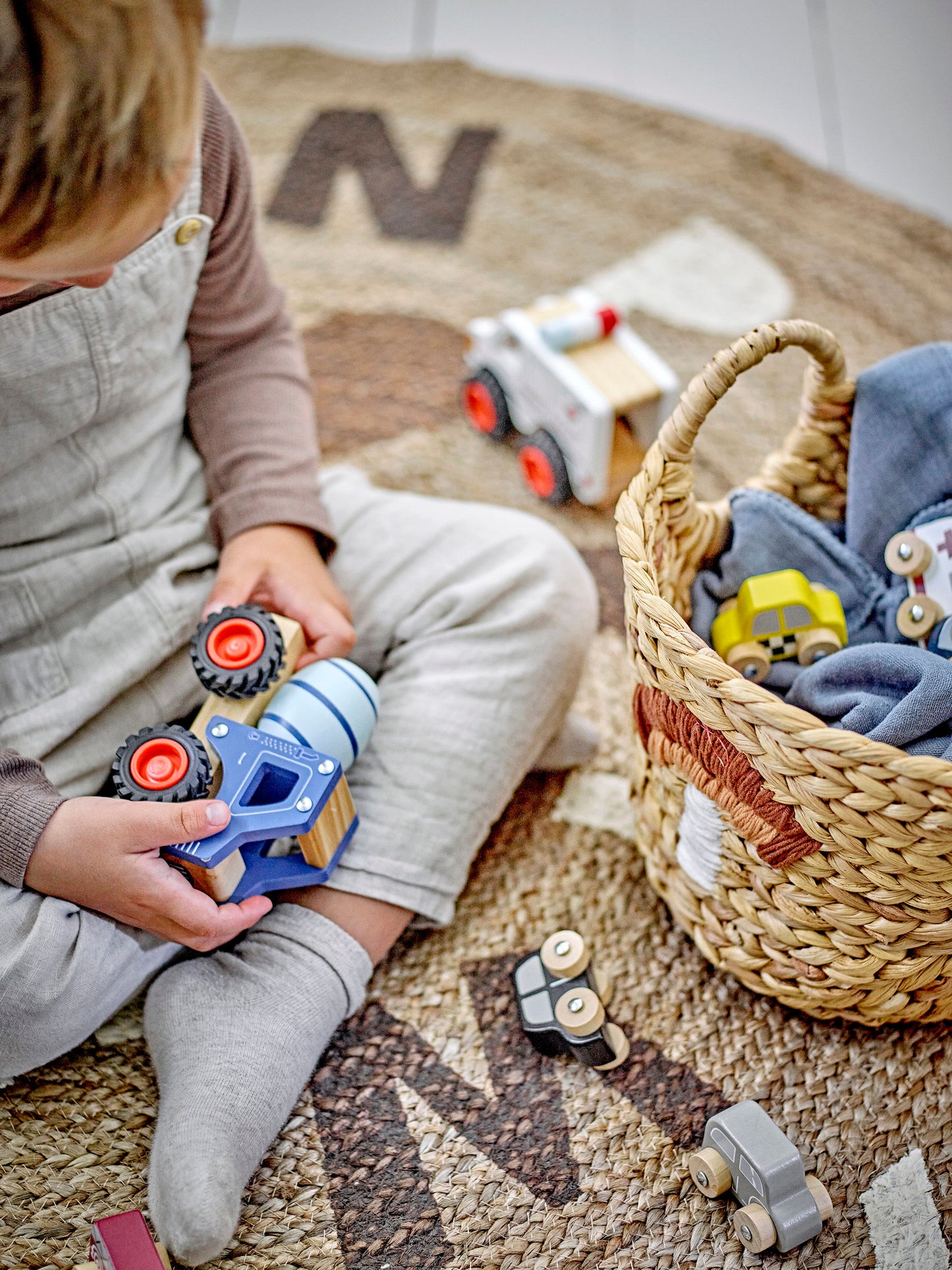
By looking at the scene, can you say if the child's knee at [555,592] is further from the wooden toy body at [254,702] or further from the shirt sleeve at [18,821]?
the shirt sleeve at [18,821]

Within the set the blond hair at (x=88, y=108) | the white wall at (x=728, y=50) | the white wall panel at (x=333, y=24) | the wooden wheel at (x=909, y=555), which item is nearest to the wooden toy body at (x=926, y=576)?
the wooden wheel at (x=909, y=555)

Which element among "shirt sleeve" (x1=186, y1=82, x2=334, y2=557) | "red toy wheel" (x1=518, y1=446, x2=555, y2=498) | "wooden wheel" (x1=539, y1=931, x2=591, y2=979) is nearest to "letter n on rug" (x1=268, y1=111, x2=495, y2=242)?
"red toy wheel" (x1=518, y1=446, x2=555, y2=498)

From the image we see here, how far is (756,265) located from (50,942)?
2.92 ft

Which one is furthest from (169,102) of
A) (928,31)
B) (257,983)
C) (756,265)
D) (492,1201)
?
(928,31)

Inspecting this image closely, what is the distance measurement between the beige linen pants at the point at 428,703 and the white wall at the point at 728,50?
2.61ft

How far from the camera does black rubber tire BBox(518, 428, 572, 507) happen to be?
3.00ft

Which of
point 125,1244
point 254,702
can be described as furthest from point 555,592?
point 125,1244

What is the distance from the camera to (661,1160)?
600 millimetres

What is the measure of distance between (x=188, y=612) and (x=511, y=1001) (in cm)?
31

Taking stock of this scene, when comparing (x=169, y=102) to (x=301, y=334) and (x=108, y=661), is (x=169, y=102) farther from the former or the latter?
A: (x=301, y=334)

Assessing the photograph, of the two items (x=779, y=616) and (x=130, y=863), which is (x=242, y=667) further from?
(x=779, y=616)

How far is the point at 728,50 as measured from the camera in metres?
1.38

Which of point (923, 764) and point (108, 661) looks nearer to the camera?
point (923, 764)

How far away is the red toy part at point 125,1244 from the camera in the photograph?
522mm
